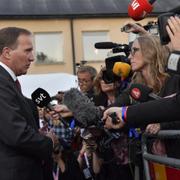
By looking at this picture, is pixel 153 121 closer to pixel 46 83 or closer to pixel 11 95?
pixel 11 95

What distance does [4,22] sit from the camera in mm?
23656

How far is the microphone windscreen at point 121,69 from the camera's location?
343 cm

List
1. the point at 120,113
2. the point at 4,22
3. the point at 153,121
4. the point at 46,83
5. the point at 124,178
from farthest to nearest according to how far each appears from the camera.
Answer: the point at 4,22
the point at 46,83
the point at 124,178
the point at 120,113
the point at 153,121

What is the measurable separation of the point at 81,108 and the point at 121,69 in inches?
31.0

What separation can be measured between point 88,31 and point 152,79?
832 inches

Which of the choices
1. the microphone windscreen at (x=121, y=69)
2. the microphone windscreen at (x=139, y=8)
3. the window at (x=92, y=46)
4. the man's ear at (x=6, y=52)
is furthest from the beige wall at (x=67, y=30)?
the man's ear at (x=6, y=52)

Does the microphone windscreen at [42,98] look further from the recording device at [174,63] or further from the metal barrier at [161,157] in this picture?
the recording device at [174,63]

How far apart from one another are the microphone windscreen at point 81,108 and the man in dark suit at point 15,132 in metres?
0.27

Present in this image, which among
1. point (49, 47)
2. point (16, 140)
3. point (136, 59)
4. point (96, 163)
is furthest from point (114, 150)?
point (49, 47)

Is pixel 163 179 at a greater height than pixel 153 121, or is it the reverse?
pixel 153 121

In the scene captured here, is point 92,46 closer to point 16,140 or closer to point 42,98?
point 42,98

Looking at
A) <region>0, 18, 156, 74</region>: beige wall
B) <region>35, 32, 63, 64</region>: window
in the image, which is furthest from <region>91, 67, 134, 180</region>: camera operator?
<region>35, 32, 63, 64</region>: window

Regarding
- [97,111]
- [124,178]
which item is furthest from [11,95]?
[124,178]

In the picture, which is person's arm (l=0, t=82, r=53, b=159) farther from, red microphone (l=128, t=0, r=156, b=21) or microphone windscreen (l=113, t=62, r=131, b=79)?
red microphone (l=128, t=0, r=156, b=21)
